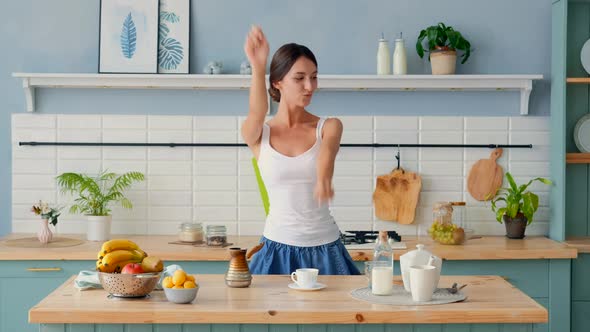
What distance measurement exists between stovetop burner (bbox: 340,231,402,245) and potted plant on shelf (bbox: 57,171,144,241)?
1229mm

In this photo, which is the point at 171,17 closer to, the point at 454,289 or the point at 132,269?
the point at 132,269

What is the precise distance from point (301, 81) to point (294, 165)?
0.33 metres

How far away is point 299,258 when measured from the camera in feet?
11.7

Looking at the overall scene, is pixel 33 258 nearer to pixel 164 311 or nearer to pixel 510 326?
pixel 164 311

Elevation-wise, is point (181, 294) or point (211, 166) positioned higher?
point (211, 166)

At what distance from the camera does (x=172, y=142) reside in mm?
5309

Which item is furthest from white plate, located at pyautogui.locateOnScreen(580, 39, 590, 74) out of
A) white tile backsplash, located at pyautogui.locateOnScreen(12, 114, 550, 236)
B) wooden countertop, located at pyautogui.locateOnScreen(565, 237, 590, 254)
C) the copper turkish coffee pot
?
the copper turkish coffee pot

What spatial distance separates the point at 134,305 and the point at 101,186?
7.94ft

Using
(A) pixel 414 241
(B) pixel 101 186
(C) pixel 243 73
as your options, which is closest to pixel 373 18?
(C) pixel 243 73

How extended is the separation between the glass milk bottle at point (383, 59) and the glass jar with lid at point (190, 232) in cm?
135

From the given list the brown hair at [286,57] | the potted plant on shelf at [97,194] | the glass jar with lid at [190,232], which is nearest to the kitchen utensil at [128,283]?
the brown hair at [286,57]

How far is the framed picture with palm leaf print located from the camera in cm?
523

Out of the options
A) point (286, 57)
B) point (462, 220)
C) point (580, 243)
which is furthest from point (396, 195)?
point (286, 57)

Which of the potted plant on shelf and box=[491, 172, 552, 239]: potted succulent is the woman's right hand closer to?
the potted plant on shelf
